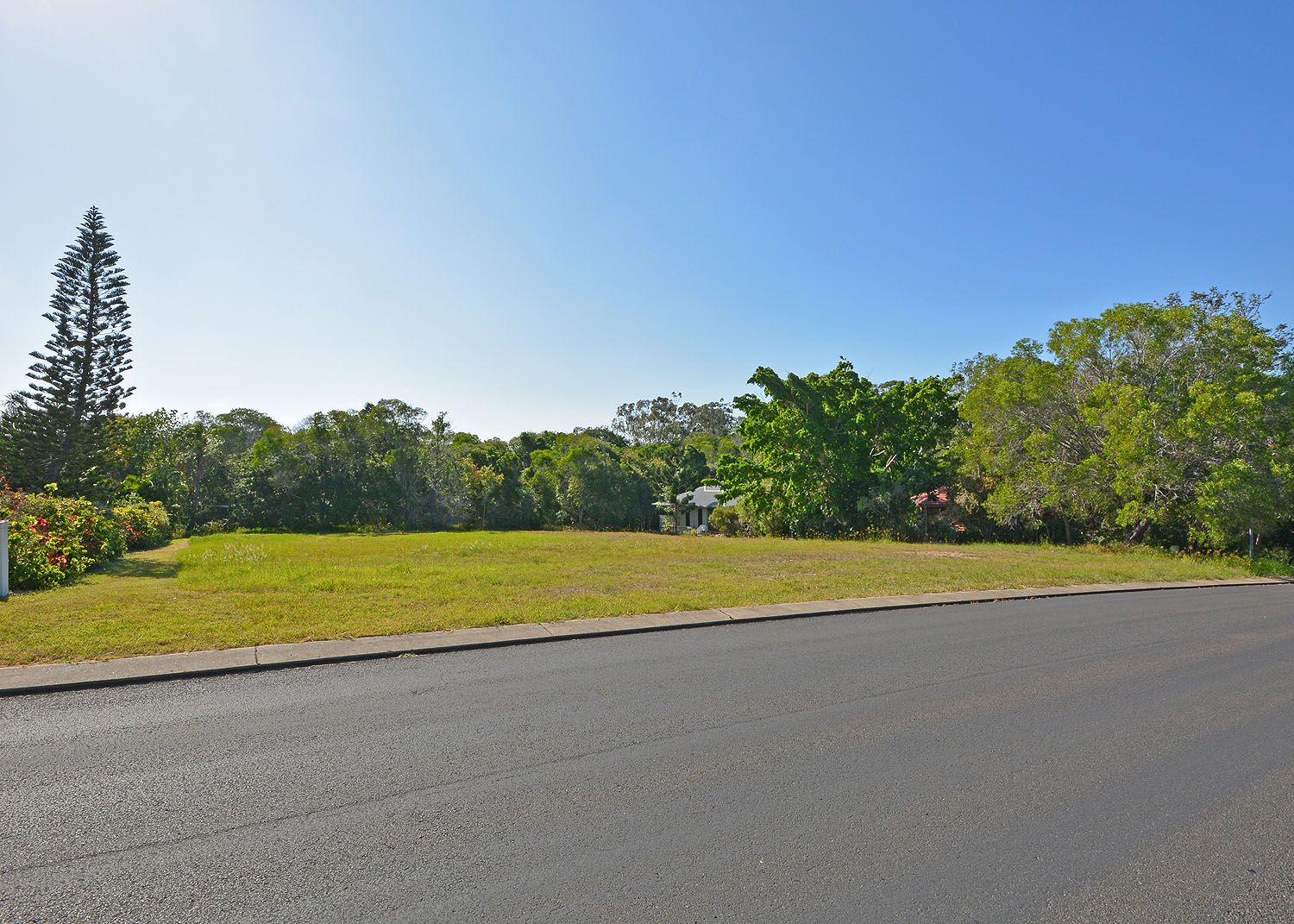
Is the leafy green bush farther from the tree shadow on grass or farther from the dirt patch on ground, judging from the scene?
the dirt patch on ground

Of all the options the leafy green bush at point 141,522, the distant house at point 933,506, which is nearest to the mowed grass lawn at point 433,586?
the leafy green bush at point 141,522

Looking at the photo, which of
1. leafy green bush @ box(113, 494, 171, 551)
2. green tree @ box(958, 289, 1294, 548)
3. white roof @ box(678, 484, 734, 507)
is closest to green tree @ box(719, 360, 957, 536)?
green tree @ box(958, 289, 1294, 548)

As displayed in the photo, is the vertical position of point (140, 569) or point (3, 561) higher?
point (3, 561)

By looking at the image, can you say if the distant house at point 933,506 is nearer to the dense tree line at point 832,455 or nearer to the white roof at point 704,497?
the dense tree line at point 832,455

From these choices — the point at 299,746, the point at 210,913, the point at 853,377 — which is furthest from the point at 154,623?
the point at 853,377

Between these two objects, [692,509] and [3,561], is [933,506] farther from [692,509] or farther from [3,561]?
[3,561]

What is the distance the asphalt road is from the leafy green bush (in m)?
17.5

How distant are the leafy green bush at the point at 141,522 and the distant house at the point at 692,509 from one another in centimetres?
2981

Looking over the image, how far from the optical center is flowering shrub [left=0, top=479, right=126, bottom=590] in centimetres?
1034

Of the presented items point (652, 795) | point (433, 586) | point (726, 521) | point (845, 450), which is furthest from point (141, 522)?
point (845, 450)

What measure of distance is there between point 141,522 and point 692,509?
3394 cm

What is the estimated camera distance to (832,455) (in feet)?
111

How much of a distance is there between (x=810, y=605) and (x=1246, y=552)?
2172 centimetres

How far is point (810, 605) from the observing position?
10.1m
